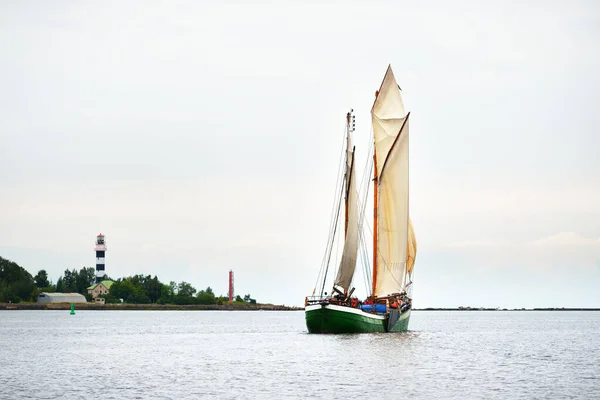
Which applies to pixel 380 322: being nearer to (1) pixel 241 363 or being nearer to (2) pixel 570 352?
(2) pixel 570 352

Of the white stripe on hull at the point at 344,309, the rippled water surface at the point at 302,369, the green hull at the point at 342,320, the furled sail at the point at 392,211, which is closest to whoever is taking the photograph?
the rippled water surface at the point at 302,369

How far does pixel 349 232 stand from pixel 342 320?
335 inches

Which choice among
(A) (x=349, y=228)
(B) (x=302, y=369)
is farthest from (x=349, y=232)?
(B) (x=302, y=369)

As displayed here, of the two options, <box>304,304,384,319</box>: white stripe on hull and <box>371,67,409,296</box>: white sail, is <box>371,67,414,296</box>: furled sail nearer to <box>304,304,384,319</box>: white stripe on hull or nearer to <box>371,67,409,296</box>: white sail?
<box>371,67,409,296</box>: white sail

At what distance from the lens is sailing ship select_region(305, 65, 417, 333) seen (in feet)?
284

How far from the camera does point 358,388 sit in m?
50.7

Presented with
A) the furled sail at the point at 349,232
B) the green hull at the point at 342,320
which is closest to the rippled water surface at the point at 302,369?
the green hull at the point at 342,320

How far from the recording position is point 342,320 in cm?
8438

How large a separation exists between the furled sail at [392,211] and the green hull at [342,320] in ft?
17.9

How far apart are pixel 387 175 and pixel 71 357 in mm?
36625

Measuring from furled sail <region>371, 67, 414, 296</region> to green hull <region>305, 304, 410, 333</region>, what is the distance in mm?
5464

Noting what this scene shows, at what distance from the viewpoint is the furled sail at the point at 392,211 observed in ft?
302

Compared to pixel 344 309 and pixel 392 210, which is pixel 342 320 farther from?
pixel 392 210

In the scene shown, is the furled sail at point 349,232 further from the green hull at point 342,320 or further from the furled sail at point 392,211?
the furled sail at point 392,211
